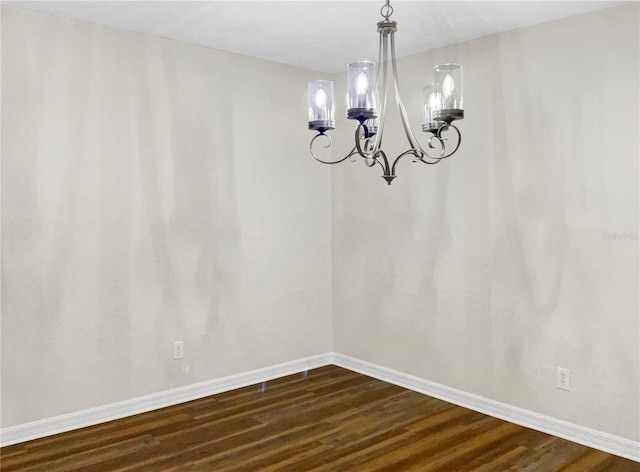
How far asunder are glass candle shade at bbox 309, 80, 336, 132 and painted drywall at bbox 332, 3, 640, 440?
5.24ft

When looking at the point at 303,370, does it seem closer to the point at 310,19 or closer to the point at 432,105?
the point at 310,19

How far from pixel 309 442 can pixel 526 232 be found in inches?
70.1

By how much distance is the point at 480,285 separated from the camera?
12.1 feet

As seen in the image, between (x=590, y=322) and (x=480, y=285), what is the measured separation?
28.2 inches

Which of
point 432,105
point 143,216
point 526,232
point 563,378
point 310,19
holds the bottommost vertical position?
point 563,378

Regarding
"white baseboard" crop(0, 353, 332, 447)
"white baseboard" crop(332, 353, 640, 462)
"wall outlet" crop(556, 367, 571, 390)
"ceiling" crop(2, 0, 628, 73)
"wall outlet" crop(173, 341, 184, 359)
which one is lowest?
"white baseboard" crop(332, 353, 640, 462)

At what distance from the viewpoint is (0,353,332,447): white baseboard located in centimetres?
319

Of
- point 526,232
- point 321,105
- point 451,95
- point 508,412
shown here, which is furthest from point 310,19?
point 508,412

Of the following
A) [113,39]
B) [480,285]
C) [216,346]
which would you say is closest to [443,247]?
[480,285]

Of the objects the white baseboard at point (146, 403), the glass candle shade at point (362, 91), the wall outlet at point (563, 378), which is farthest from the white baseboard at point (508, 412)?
the glass candle shade at point (362, 91)

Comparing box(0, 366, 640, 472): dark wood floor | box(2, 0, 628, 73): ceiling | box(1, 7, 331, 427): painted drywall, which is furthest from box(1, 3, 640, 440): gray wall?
box(0, 366, 640, 472): dark wood floor

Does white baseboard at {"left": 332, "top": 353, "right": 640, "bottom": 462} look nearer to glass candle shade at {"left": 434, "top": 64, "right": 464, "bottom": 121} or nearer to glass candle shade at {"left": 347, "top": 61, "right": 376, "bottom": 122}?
glass candle shade at {"left": 434, "top": 64, "right": 464, "bottom": 121}

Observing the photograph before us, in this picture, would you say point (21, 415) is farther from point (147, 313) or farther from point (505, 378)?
point (505, 378)

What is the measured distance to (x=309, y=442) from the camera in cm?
317
